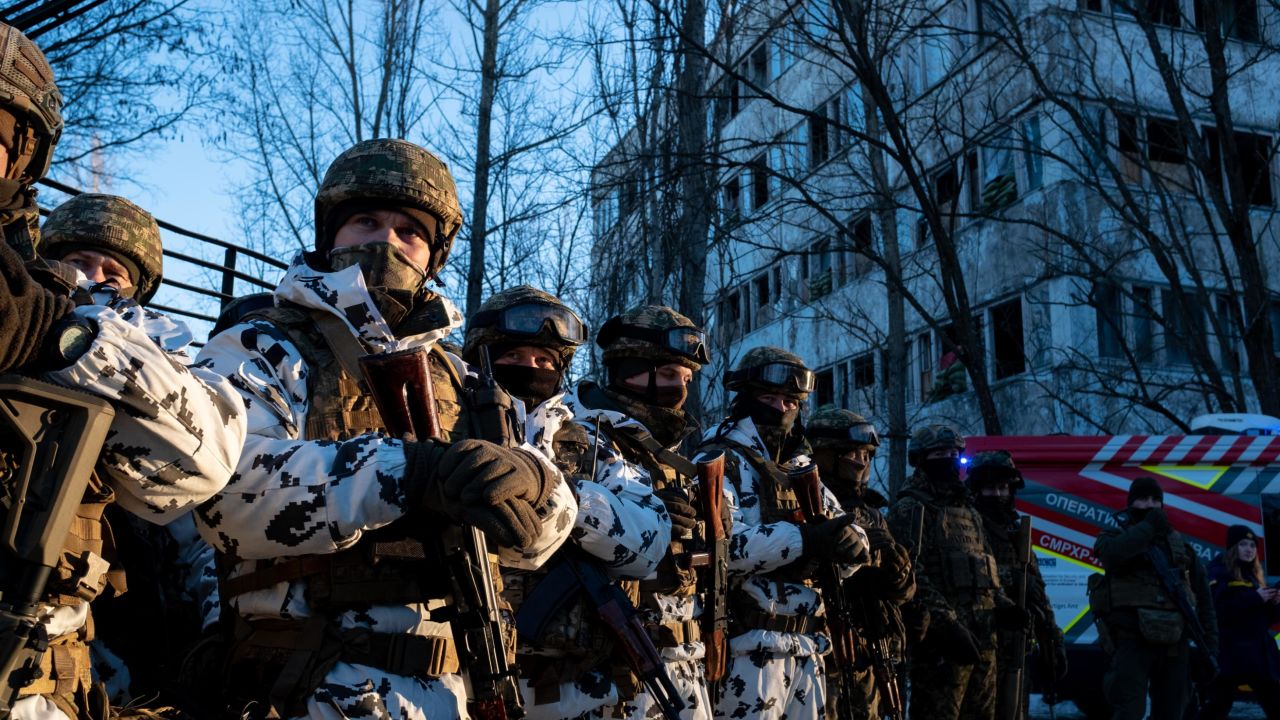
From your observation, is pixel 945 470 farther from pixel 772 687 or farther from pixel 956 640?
pixel 772 687

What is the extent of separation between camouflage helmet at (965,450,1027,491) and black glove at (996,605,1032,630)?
1.22 m

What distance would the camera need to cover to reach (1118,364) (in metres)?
19.9

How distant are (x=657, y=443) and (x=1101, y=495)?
7265mm

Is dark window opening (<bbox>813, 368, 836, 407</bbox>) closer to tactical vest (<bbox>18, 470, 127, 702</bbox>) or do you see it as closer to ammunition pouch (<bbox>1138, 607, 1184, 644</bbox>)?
ammunition pouch (<bbox>1138, 607, 1184, 644</bbox>)

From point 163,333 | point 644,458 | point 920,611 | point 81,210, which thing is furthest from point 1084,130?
point 163,333

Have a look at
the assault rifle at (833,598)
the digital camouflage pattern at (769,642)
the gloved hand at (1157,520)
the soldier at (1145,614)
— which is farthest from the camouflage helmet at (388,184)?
the gloved hand at (1157,520)

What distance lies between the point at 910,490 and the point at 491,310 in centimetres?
502

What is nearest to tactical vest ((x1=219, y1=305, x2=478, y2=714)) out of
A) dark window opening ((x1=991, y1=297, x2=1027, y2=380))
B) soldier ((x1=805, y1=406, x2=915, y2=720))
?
soldier ((x1=805, y1=406, x2=915, y2=720))

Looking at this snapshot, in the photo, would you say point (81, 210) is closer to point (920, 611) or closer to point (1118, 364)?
point (920, 611)

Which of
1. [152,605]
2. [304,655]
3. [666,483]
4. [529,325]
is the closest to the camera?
[304,655]

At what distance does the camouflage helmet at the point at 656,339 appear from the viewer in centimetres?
590

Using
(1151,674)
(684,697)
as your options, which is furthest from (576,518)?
(1151,674)

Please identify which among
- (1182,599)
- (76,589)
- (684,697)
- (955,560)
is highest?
(955,560)

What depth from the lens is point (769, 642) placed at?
5.90 meters
